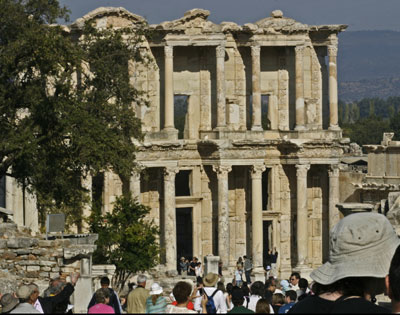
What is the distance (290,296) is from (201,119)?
32.9 m

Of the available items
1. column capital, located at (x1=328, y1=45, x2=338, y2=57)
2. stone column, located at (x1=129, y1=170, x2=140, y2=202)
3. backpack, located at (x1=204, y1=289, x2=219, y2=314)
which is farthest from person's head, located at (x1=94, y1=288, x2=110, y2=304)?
column capital, located at (x1=328, y1=45, x2=338, y2=57)

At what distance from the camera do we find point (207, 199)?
157 feet

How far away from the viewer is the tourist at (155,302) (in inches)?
390

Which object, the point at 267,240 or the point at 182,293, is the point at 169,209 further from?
the point at 182,293

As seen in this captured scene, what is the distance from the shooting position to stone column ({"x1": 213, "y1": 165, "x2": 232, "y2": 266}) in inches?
1804

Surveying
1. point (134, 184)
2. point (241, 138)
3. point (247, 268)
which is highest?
point (241, 138)

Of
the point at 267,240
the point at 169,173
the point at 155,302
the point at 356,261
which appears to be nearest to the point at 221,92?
the point at 169,173

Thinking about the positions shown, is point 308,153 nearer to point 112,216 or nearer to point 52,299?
point 112,216

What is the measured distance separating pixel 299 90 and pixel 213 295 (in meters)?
33.8

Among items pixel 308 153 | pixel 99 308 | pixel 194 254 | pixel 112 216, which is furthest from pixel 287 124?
pixel 99 308

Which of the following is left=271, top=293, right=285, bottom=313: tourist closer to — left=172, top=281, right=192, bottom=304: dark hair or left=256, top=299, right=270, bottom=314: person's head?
left=172, top=281, right=192, bottom=304: dark hair

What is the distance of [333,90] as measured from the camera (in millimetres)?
48781

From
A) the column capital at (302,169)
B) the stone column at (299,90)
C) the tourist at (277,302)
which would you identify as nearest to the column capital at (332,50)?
the stone column at (299,90)

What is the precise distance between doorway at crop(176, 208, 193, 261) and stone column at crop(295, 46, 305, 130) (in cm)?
816
